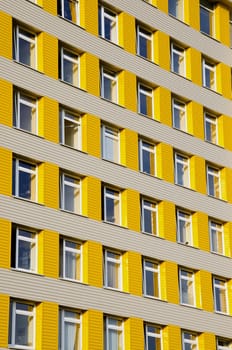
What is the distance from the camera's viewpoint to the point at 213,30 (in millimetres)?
44250

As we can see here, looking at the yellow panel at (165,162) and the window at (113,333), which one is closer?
the window at (113,333)

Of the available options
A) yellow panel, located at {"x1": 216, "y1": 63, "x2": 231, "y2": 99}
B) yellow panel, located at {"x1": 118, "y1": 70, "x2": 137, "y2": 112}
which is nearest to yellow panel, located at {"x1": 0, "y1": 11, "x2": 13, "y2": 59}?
yellow panel, located at {"x1": 118, "y1": 70, "x2": 137, "y2": 112}

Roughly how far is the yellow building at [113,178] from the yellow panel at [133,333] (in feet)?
0.19

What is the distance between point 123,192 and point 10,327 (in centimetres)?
795

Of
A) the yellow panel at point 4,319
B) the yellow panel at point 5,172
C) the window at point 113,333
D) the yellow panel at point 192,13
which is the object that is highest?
the yellow panel at point 192,13

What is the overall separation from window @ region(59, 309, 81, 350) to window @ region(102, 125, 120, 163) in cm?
635

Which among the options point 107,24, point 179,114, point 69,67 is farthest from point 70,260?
point 107,24

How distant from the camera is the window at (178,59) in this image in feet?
135

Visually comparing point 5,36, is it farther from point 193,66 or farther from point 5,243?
point 193,66

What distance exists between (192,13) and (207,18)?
1.90 meters

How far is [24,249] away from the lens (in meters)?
32.3

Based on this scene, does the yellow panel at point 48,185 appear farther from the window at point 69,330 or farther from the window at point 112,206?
the window at point 69,330

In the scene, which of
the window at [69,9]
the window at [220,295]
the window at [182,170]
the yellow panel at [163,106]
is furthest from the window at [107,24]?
the window at [220,295]

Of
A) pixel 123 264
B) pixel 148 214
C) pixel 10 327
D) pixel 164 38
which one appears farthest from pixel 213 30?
pixel 10 327
